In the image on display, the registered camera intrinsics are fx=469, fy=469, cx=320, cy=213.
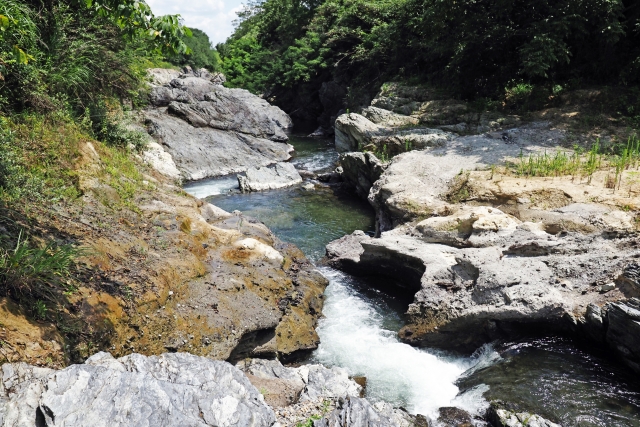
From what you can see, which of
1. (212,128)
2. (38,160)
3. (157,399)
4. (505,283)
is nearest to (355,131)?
(212,128)

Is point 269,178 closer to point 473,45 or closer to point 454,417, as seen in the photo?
point 473,45

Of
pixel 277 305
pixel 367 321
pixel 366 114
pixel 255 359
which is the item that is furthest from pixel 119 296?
pixel 366 114

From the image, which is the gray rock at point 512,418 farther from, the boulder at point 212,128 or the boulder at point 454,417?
the boulder at point 212,128

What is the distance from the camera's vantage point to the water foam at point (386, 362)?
6.98m

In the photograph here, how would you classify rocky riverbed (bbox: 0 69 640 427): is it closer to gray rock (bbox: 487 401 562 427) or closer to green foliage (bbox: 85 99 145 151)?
gray rock (bbox: 487 401 562 427)

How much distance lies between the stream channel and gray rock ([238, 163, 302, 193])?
7.95 metres

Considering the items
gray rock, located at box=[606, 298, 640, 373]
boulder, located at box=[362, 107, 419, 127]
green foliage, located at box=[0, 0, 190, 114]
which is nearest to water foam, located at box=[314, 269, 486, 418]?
gray rock, located at box=[606, 298, 640, 373]

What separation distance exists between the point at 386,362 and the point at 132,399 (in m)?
4.74

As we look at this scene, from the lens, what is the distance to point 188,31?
4852 millimetres

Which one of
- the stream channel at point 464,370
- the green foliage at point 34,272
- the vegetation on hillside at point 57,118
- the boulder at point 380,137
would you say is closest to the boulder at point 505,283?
the stream channel at point 464,370

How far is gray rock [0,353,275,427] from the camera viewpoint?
4.02 m

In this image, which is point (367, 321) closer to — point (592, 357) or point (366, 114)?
point (592, 357)

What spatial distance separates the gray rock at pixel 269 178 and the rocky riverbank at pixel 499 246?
5271mm

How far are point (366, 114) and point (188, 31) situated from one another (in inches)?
613
